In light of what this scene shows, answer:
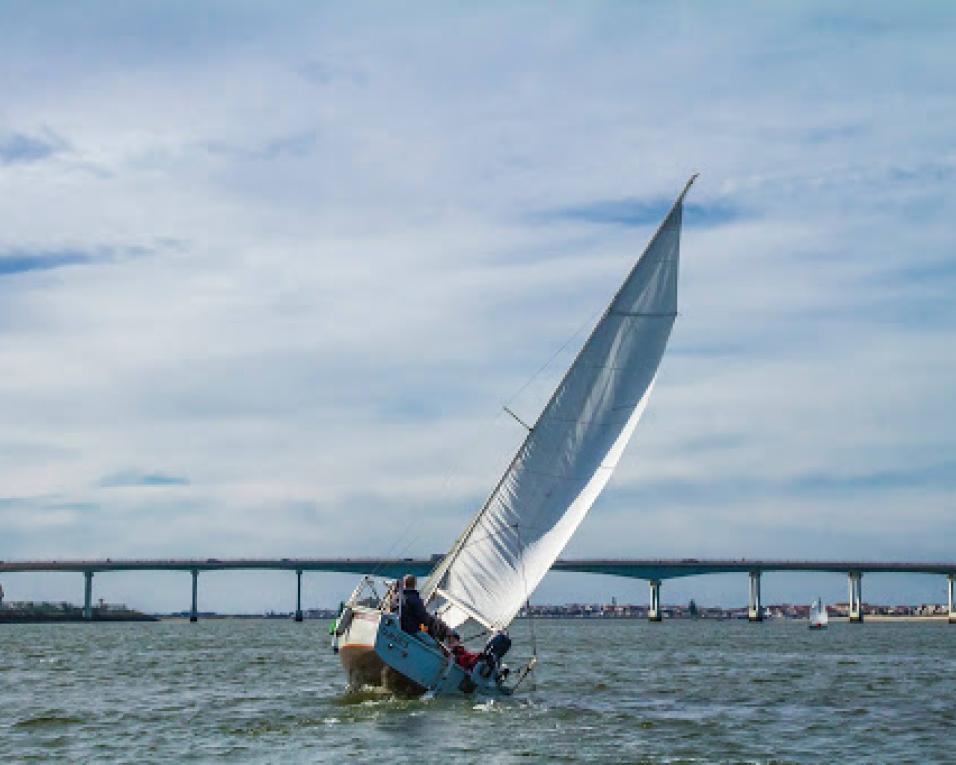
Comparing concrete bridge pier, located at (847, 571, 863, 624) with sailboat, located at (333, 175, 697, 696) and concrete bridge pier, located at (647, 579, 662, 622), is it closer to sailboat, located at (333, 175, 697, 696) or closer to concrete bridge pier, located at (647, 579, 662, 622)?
concrete bridge pier, located at (647, 579, 662, 622)

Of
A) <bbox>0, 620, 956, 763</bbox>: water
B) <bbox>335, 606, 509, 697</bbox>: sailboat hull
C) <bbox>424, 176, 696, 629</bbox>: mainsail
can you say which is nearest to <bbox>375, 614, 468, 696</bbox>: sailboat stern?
<bbox>335, 606, 509, 697</bbox>: sailboat hull

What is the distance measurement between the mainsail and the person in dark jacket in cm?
91

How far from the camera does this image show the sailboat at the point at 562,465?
29328 millimetres

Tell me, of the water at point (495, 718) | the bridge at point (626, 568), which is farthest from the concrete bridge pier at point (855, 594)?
the water at point (495, 718)

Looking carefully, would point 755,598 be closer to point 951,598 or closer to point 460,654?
point 951,598

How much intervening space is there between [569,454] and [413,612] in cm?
475

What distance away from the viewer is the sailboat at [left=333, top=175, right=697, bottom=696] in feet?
96.2

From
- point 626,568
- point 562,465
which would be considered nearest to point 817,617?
point 626,568

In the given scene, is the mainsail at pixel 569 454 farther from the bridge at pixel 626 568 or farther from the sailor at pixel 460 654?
the bridge at pixel 626 568

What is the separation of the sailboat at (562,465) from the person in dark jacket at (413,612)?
3.02 ft

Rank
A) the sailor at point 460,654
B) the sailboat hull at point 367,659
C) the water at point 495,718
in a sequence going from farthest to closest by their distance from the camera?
the sailor at point 460,654 → the sailboat hull at point 367,659 → the water at point 495,718

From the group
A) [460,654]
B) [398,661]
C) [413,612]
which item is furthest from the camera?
[460,654]

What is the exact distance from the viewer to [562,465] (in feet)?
96.3

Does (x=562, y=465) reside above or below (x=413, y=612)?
above
